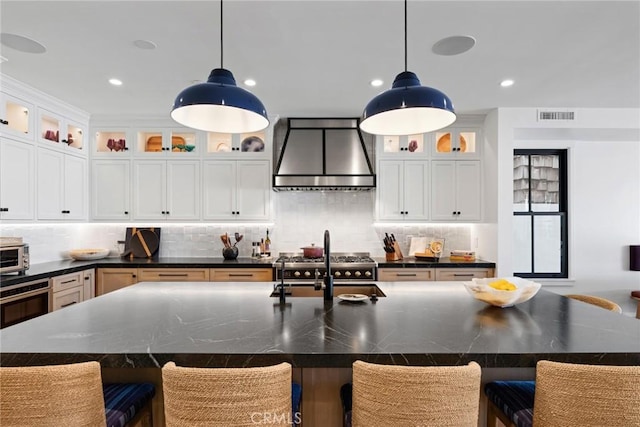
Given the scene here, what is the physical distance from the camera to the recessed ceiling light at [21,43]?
89.7 inches

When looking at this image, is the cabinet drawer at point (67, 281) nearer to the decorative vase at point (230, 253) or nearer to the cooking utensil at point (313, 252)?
the decorative vase at point (230, 253)

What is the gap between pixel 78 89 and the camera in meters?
3.25

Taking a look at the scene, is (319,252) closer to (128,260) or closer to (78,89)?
(128,260)

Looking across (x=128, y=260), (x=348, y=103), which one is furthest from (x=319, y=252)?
(x=128, y=260)

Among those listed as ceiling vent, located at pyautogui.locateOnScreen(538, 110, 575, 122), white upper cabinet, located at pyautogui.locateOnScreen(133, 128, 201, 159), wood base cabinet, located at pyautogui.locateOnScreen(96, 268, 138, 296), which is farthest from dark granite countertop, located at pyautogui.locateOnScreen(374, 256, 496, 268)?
wood base cabinet, located at pyautogui.locateOnScreen(96, 268, 138, 296)

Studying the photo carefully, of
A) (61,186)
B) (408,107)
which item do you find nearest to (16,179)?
(61,186)

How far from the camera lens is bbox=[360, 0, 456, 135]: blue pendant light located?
1567mm

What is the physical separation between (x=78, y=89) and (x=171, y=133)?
102 cm

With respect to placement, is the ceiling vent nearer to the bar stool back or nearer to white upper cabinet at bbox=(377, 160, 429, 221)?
white upper cabinet at bbox=(377, 160, 429, 221)

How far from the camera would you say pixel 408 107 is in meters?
1.56

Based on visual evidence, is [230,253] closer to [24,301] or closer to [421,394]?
[24,301]

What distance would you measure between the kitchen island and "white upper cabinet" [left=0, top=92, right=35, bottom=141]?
7.50ft

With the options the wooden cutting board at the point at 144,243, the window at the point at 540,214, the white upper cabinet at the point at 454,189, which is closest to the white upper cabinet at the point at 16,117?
the wooden cutting board at the point at 144,243

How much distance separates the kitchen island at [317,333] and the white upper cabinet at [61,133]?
2552mm
